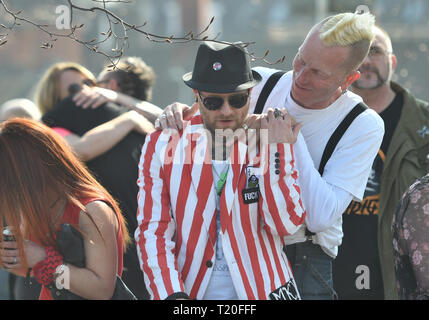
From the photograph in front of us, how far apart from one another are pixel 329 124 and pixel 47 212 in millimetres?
1216

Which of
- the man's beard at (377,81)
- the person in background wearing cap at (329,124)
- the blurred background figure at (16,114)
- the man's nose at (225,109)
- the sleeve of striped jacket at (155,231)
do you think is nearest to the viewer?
the sleeve of striped jacket at (155,231)

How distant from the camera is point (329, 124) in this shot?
3.25m

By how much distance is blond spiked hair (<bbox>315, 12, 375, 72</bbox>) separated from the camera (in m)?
3.23

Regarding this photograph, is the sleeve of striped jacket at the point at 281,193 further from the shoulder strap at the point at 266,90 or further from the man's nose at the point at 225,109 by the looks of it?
the shoulder strap at the point at 266,90

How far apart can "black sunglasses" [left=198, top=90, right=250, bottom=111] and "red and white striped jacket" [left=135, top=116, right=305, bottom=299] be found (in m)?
0.14

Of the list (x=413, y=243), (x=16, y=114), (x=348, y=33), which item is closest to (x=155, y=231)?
(x=413, y=243)

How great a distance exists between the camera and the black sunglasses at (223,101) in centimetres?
299

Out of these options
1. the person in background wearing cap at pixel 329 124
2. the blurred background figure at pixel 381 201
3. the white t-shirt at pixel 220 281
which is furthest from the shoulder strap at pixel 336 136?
the blurred background figure at pixel 381 201

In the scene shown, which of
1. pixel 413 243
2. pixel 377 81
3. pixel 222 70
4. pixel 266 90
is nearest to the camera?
pixel 413 243

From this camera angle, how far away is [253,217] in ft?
9.74

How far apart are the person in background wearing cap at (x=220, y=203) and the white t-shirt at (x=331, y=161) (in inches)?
4.3

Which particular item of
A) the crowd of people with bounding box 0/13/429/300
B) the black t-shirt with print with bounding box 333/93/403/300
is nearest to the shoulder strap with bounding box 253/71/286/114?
the crowd of people with bounding box 0/13/429/300

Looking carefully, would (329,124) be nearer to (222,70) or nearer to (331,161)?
(331,161)
